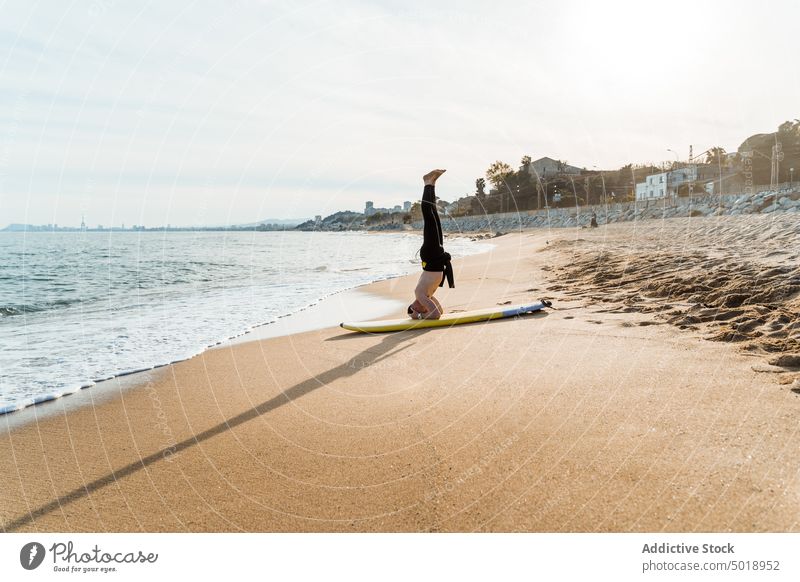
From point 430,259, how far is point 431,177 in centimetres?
141

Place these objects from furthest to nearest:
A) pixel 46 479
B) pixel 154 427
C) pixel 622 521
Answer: pixel 154 427 → pixel 46 479 → pixel 622 521

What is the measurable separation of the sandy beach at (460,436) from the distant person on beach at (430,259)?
1.45 meters

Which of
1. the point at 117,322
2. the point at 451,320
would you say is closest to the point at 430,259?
the point at 451,320

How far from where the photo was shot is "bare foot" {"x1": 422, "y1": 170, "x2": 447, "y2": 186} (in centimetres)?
784

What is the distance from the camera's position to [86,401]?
5.57 metres

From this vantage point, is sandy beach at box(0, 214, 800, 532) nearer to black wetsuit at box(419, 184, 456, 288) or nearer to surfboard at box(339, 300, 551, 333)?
surfboard at box(339, 300, 551, 333)

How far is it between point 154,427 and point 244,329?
512 cm

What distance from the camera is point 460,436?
3.81m

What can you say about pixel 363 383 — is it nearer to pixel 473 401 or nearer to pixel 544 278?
pixel 473 401

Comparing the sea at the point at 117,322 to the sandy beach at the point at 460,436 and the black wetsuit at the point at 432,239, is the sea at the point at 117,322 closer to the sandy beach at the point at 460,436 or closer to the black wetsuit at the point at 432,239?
the sandy beach at the point at 460,436

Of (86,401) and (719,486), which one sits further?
(86,401)

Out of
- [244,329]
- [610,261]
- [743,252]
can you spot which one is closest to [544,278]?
[610,261]

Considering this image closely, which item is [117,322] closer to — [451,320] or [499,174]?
[451,320]

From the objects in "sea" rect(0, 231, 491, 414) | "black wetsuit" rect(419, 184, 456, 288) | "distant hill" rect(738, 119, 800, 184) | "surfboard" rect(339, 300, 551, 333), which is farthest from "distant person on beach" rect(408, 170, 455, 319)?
"distant hill" rect(738, 119, 800, 184)
